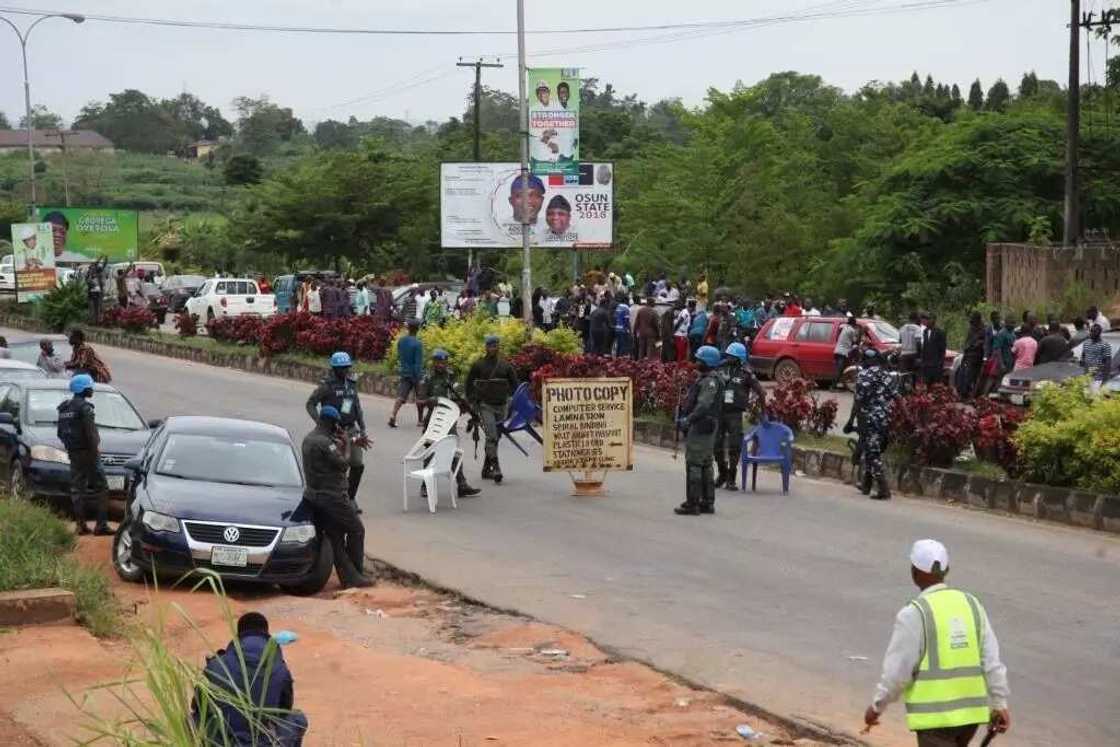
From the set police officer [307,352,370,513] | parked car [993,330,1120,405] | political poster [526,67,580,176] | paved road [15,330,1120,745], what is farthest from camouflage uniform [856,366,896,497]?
political poster [526,67,580,176]

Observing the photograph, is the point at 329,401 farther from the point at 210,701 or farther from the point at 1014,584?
the point at 210,701

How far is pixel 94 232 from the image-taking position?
6525cm

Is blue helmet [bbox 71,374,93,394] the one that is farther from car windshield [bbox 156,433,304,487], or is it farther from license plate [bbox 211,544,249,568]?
license plate [bbox 211,544,249,568]

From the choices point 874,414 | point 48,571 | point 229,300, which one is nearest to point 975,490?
point 874,414

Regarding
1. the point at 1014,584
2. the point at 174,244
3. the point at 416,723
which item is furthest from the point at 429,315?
the point at 174,244

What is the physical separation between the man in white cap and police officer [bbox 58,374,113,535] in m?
10.8

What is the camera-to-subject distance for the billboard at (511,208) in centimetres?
4512

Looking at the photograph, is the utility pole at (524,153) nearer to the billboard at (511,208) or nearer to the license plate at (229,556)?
the billboard at (511,208)

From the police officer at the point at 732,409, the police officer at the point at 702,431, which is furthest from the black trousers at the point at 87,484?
the police officer at the point at 732,409

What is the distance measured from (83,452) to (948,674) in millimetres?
11138

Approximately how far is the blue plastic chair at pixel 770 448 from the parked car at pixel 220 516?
244 inches

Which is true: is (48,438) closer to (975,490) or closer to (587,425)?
(587,425)

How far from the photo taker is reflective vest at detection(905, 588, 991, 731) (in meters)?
6.89

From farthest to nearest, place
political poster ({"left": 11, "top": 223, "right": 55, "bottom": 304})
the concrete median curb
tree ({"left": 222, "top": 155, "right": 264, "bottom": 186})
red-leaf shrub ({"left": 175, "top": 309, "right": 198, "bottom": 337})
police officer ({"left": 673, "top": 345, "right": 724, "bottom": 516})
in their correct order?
tree ({"left": 222, "top": 155, "right": 264, "bottom": 186}) → political poster ({"left": 11, "top": 223, "right": 55, "bottom": 304}) → red-leaf shrub ({"left": 175, "top": 309, "right": 198, "bottom": 337}) → police officer ({"left": 673, "top": 345, "right": 724, "bottom": 516}) → the concrete median curb
